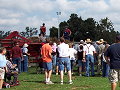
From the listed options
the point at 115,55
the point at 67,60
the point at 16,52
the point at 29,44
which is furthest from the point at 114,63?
the point at 29,44

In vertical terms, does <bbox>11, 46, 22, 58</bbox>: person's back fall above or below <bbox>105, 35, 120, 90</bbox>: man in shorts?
above

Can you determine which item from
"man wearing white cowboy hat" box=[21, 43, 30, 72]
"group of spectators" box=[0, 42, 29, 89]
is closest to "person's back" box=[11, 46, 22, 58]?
"group of spectators" box=[0, 42, 29, 89]

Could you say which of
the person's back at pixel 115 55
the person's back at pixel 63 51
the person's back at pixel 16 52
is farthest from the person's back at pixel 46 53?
the person's back at pixel 16 52

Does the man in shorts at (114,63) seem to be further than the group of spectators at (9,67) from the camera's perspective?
No

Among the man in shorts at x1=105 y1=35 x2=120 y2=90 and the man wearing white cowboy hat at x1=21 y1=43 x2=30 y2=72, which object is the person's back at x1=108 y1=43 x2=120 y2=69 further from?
the man wearing white cowboy hat at x1=21 y1=43 x2=30 y2=72

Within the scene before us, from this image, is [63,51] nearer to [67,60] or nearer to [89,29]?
[67,60]

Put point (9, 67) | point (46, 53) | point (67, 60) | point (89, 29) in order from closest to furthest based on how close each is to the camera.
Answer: point (9, 67) → point (67, 60) → point (46, 53) → point (89, 29)

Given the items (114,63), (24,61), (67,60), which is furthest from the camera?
(24,61)

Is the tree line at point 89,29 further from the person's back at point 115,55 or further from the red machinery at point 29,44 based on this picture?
the person's back at point 115,55

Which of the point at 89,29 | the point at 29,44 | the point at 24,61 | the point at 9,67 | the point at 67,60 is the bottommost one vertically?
the point at 9,67

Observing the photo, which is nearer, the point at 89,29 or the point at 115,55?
the point at 115,55

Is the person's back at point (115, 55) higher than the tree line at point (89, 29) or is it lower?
lower

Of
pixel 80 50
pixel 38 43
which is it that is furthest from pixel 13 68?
pixel 38 43

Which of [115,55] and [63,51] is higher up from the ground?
[63,51]
